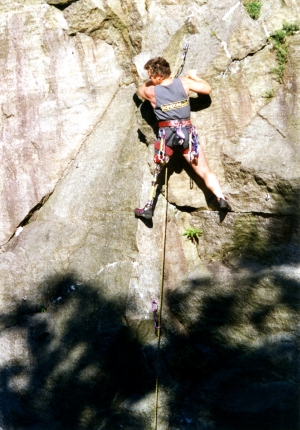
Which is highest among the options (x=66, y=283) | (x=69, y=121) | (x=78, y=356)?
(x=69, y=121)

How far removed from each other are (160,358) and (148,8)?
4.41m

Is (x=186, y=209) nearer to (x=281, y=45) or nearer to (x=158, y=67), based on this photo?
(x=158, y=67)

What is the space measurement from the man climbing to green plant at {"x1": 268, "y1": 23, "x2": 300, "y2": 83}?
2.86 feet

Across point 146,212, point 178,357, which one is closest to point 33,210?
point 146,212

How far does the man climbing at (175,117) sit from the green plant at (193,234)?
0.50m

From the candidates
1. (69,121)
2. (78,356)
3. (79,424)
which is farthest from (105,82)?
(79,424)

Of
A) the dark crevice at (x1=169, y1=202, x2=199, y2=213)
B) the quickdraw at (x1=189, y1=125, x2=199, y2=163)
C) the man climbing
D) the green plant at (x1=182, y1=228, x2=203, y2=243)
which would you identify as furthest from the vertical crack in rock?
the green plant at (x1=182, y1=228, x2=203, y2=243)

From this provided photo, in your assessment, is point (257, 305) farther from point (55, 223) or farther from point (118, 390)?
point (55, 223)

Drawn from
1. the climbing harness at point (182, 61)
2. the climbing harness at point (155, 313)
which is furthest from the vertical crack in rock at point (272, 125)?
the climbing harness at point (155, 313)

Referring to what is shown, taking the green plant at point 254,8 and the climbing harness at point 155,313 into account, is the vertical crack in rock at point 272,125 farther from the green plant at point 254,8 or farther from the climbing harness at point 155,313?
the climbing harness at point 155,313

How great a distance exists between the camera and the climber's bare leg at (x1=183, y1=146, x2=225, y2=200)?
687 cm

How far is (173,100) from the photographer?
689cm

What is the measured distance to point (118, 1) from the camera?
8219mm

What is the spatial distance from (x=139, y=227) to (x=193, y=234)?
25.7 inches
